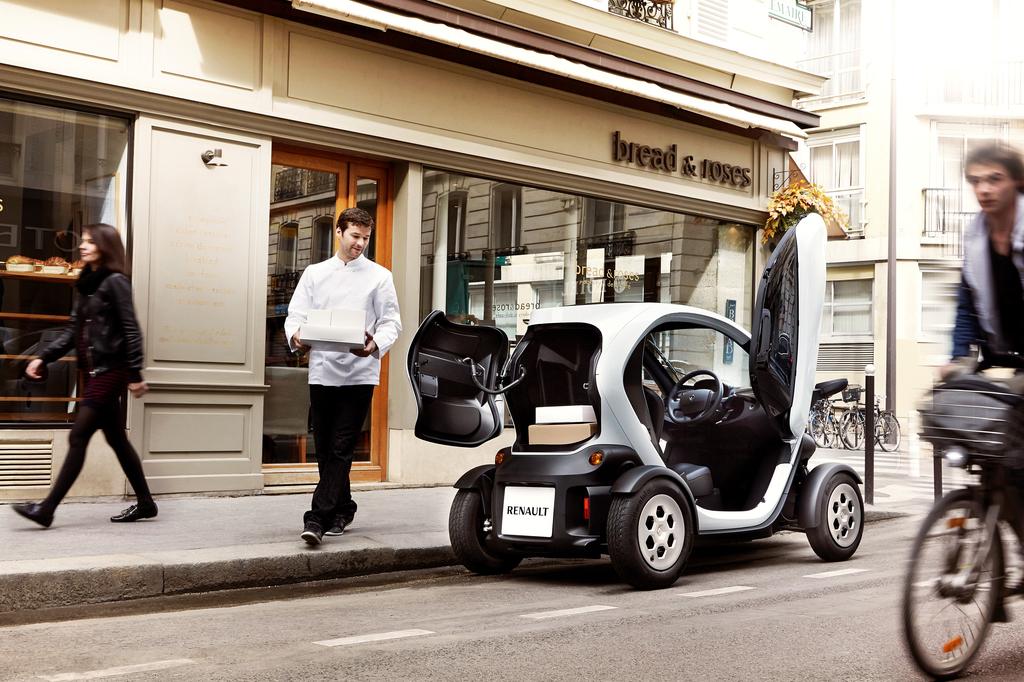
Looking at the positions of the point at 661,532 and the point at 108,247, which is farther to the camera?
the point at 108,247

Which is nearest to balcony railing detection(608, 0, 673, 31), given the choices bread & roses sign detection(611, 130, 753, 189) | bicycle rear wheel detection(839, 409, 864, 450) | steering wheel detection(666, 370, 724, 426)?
bread & roses sign detection(611, 130, 753, 189)

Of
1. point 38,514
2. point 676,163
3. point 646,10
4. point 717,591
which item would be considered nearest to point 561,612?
point 717,591

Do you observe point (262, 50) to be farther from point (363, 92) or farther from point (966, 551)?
point (966, 551)

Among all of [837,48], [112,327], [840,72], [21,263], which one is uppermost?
[837,48]

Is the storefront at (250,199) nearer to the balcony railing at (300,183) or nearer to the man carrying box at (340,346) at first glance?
the balcony railing at (300,183)

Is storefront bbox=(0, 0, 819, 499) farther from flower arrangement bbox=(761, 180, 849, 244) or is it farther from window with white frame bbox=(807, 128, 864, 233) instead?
window with white frame bbox=(807, 128, 864, 233)

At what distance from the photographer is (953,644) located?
4230 millimetres

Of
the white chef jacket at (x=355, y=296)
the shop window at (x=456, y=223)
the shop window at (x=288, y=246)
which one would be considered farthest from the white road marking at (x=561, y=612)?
the shop window at (x=456, y=223)

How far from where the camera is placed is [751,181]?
1495cm

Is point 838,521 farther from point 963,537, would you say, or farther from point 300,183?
point 300,183

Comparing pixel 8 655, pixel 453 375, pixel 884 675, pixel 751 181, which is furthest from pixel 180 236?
pixel 751 181

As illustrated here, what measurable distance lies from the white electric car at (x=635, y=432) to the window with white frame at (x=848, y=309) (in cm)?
2676

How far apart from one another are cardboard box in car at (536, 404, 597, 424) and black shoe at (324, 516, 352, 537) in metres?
1.55

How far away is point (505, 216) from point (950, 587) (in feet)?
28.0
